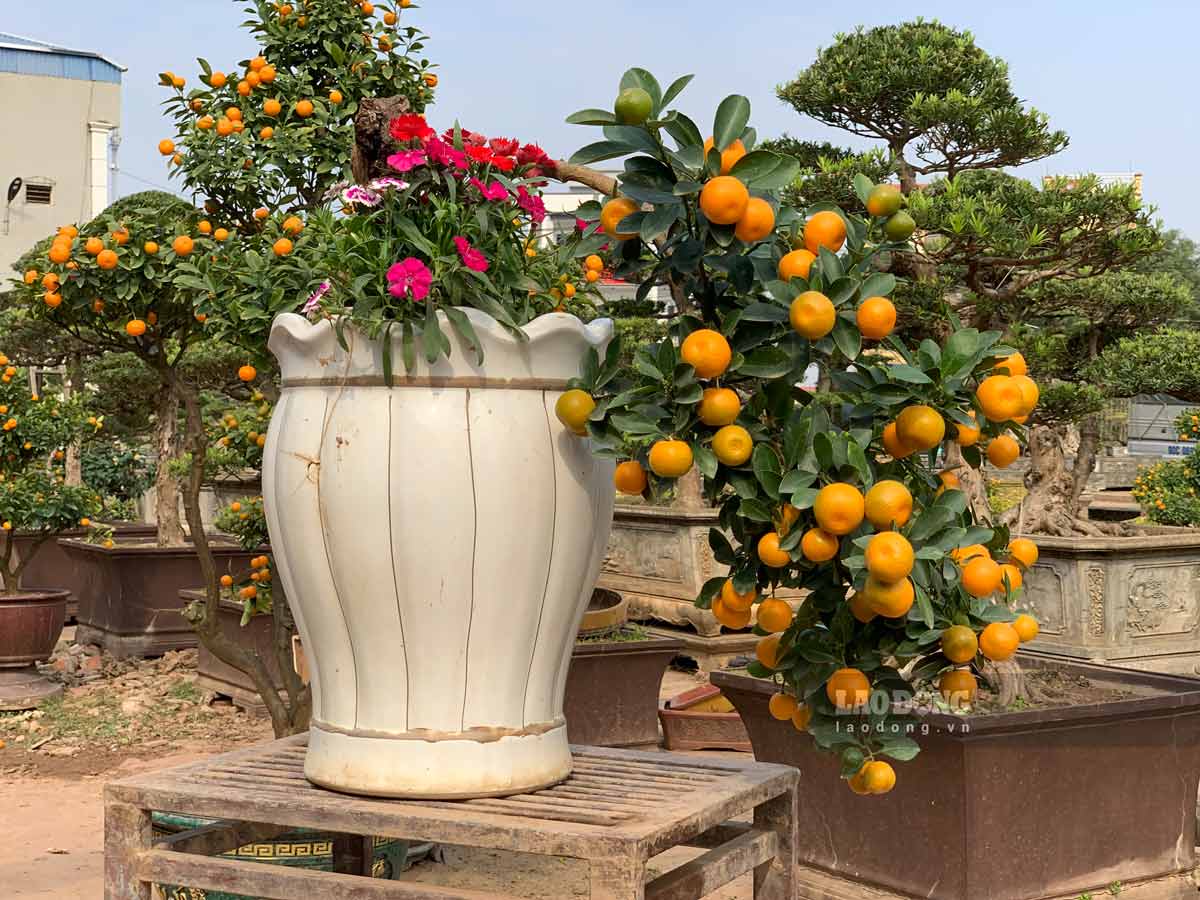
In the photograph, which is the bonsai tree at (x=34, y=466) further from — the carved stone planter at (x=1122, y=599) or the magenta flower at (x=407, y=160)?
the magenta flower at (x=407, y=160)

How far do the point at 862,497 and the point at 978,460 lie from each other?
0.29 metres

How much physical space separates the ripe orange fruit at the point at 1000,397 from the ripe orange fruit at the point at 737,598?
36 cm

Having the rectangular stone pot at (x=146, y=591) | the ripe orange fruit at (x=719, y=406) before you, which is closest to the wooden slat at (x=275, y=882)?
the ripe orange fruit at (x=719, y=406)

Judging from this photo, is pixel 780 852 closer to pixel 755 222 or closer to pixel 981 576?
pixel 981 576

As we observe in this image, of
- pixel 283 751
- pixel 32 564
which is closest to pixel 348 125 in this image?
pixel 283 751

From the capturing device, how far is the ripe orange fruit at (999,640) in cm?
156

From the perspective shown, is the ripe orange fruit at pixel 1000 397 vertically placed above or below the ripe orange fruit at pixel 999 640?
above

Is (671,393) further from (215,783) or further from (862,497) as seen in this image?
(215,783)

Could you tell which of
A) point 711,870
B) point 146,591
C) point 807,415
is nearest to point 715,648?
point 146,591

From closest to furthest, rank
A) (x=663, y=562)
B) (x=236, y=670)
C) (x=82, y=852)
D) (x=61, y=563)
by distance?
(x=82, y=852), (x=236, y=670), (x=663, y=562), (x=61, y=563)

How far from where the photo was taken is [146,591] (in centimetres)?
787

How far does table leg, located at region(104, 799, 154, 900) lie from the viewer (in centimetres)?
189

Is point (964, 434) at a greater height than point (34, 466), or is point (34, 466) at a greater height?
point (34, 466)

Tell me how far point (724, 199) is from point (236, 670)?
16.2ft
